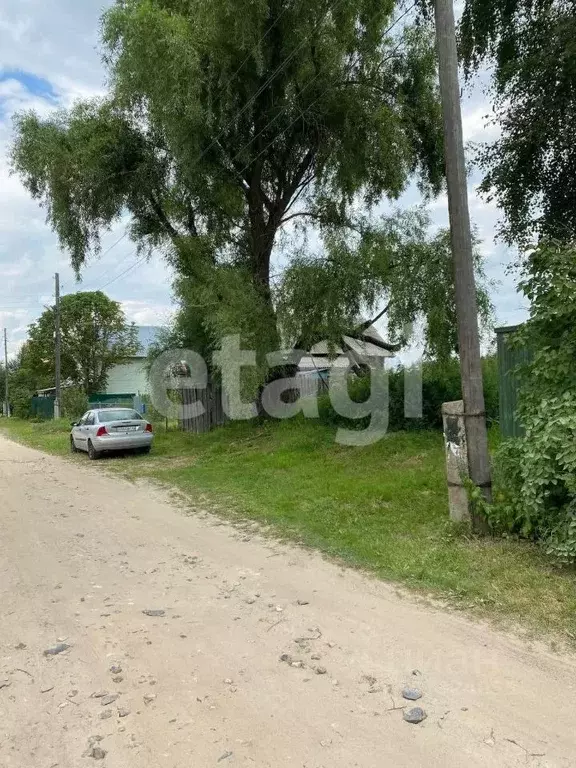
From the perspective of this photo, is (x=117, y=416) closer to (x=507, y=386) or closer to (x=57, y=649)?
(x=507, y=386)

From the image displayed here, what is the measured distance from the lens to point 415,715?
314 cm

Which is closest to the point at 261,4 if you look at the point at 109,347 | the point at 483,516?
the point at 483,516

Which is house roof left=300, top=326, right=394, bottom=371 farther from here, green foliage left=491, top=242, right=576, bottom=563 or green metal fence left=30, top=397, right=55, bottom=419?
green metal fence left=30, top=397, right=55, bottom=419

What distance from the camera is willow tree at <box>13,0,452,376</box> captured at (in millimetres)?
12617

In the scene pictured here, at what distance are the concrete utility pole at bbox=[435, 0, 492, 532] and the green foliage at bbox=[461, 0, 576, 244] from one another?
4347 millimetres

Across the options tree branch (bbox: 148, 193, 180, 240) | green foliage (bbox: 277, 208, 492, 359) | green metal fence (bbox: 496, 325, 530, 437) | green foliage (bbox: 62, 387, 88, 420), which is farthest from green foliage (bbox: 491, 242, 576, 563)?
green foliage (bbox: 62, 387, 88, 420)

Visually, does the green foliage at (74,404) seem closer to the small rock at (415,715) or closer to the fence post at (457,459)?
the fence post at (457,459)

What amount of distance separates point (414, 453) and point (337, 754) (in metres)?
8.96

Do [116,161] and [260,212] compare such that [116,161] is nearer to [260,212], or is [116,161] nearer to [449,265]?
[260,212]

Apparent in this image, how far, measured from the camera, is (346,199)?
1570cm

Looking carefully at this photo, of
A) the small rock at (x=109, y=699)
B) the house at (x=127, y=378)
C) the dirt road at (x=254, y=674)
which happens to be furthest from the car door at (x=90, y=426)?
the house at (x=127, y=378)

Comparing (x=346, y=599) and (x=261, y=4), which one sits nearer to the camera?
(x=346, y=599)

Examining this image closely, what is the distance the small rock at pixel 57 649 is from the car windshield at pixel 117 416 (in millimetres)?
12080

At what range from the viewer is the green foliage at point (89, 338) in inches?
1715
